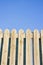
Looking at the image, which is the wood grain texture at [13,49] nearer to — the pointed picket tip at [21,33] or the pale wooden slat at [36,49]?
the pointed picket tip at [21,33]

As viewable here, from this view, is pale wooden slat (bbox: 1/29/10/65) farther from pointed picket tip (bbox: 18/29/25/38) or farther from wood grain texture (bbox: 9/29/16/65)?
pointed picket tip (bbox: 18/29/25/38)

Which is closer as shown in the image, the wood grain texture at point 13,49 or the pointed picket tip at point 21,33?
the wood grain texture at point 13,49

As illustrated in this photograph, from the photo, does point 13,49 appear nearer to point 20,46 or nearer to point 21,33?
point 20,46

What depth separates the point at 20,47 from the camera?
411 cm

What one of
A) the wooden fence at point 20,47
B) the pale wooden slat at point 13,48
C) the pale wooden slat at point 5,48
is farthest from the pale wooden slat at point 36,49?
the pale wooden slat at point 5,48

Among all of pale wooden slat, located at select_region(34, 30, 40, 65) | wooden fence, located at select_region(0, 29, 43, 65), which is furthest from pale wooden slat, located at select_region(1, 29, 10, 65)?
pale wooden slat, located at select_region(34, 30, 40, 65)

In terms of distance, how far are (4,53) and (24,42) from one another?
2.04 ft

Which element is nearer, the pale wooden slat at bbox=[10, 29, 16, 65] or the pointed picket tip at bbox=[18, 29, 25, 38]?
the pale wooden slat at bbox=[10, 29, 16, 65]

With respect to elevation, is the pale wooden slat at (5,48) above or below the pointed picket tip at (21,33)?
below

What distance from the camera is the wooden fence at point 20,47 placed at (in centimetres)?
405

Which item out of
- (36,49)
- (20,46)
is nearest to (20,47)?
(20,46)

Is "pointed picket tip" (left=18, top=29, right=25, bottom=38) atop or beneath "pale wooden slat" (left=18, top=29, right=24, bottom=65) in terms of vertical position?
atop

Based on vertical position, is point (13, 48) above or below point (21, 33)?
below

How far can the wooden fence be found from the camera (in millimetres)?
4055
